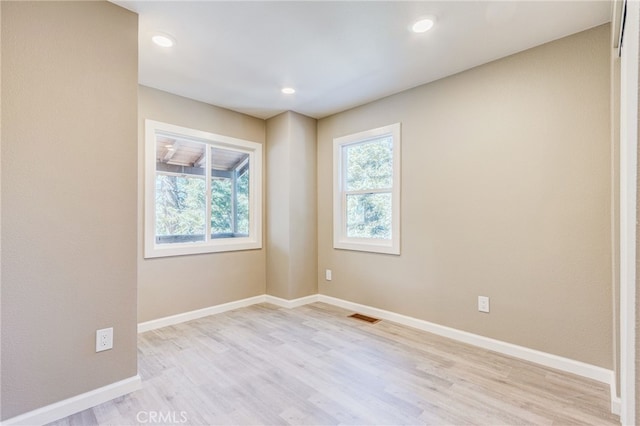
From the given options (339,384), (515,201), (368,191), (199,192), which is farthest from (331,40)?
(339,384)

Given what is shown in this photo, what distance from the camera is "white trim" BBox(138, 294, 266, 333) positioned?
121 inches

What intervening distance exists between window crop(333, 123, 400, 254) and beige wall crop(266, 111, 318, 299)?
37cm

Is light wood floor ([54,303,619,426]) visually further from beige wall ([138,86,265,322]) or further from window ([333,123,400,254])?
window ([333,123,400,254])

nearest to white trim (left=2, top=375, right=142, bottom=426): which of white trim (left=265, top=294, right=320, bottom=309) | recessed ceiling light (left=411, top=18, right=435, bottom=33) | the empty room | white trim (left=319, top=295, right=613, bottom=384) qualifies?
the empty room

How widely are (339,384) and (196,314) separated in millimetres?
2032

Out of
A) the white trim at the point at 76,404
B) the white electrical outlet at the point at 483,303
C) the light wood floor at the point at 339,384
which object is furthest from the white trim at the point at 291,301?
the white electrical outlet at the point at 483,303

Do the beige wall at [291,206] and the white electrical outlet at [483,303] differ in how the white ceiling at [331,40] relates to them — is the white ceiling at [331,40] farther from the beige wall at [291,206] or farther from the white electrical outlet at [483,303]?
the white electrical outlet at [483,303]

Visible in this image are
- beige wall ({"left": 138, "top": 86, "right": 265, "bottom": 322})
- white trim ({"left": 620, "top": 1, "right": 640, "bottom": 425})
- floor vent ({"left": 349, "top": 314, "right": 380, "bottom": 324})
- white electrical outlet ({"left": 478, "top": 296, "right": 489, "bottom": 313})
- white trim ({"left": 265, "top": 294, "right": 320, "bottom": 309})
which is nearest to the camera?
white trim ({"left": 620, "top": 1, "right": 640, "bottom": 425})

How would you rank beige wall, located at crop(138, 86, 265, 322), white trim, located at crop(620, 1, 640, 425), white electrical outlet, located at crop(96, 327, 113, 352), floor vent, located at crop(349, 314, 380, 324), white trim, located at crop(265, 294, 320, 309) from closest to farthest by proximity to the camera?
1. white trim, located at crop(620, 1, 640, 425)
2. white electrical outlet, located at crop(96, 327, 113, 352)
3. beige wall, located at crop(138, 86, 265, 322)
4. floor vent, located at crop(349, 314, 380, 324)
5. white trim, located at crop(265, 294, 320, 309)

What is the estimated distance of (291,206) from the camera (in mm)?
3865

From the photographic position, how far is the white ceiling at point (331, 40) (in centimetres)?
196

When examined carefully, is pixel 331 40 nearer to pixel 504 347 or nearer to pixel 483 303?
pixel 483 303

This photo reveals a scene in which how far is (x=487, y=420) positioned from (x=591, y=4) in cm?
258

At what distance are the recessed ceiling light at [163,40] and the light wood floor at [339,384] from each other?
8.09 ft
